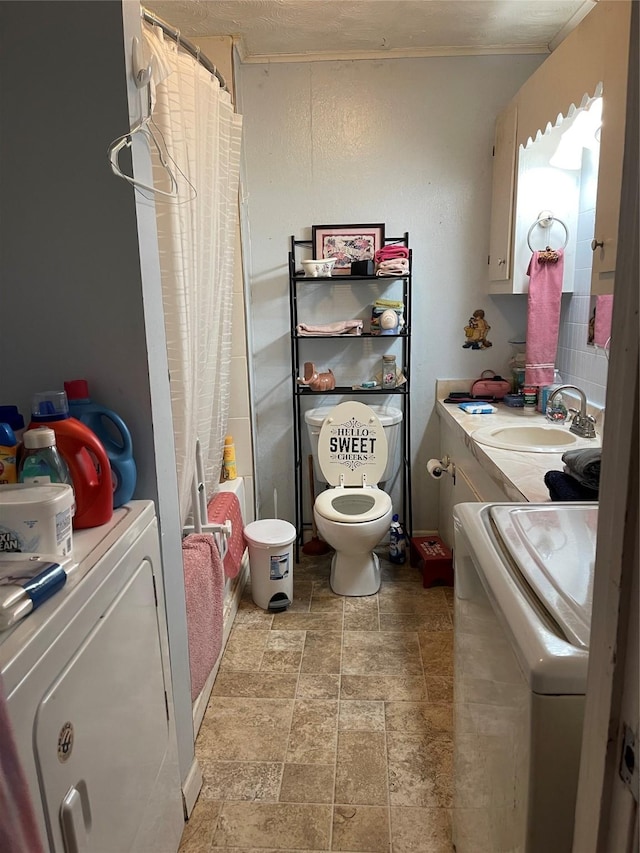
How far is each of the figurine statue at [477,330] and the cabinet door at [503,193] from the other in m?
0.21

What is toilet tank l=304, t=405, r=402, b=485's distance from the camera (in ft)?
9.42

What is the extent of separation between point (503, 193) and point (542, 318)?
598 mm

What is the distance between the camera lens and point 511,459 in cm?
193

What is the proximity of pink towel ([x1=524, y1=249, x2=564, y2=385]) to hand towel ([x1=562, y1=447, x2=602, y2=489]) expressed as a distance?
4.04ft

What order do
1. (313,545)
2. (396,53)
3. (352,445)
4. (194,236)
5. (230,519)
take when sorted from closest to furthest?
(194,236)
(230,519)
(396,53)
(352,445)
(313,545)

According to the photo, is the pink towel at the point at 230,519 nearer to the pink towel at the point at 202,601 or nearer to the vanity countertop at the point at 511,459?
the pink towel at the point at 202,601

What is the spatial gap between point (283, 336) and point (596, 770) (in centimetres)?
260

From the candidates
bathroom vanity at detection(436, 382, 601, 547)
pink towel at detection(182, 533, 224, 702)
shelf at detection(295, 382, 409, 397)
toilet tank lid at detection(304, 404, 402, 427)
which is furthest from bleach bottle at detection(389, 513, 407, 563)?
pink towel at detection(182, 533, 224, 702)

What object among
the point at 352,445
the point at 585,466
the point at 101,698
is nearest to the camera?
the point at 101,698

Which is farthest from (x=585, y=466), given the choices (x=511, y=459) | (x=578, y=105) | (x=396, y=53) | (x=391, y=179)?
(x=396, y=53)

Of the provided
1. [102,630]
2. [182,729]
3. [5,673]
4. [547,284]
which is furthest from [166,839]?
[547,284]

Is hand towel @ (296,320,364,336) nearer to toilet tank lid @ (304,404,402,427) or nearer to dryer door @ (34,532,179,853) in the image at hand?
toilet tank lid @ (304,404,402,427)

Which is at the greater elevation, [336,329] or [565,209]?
[565,209]

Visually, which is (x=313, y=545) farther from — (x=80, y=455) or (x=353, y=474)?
(x=80, y=455)
